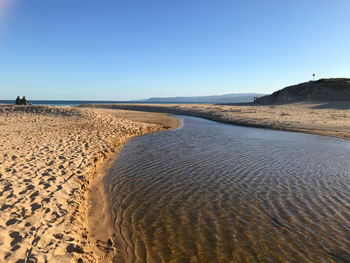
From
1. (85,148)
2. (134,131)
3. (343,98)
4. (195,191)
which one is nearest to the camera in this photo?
(195,191)

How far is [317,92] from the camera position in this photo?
54688 mm

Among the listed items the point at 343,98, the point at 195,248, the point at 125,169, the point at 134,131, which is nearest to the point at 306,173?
the point at 195,248

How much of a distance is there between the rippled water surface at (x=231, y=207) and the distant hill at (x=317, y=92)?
48.6m

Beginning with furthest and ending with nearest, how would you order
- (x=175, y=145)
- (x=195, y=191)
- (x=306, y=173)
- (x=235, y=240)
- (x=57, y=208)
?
1. (x=175, y=145)
2. (x=306, y=173)
3. (x=195, y=191)
4. (x=57, y=208)
5. (x=235, y=240)

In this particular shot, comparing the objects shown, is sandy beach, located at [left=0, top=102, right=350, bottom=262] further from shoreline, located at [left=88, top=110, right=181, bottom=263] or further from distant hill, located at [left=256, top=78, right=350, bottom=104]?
distant hill, located at [left=256, top=78, right=350, bottom=104]

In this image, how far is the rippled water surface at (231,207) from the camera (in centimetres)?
450

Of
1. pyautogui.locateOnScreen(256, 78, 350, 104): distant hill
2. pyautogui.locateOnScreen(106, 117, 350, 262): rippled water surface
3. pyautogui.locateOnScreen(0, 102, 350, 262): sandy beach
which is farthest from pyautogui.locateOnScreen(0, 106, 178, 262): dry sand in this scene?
pyautogui.locateOnScreen(256, 78, 350, 104): distant hill

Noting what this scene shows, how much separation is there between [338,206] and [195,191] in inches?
164

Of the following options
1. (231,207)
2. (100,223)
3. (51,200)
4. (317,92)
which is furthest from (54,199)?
(317,92)

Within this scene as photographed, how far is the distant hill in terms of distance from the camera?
50.8 m

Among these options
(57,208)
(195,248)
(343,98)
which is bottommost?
(195,248)

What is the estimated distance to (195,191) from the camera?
7258 millimetres

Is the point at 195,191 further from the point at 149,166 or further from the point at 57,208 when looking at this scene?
the point at 57,208

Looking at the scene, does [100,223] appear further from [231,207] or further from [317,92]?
[317,92]
